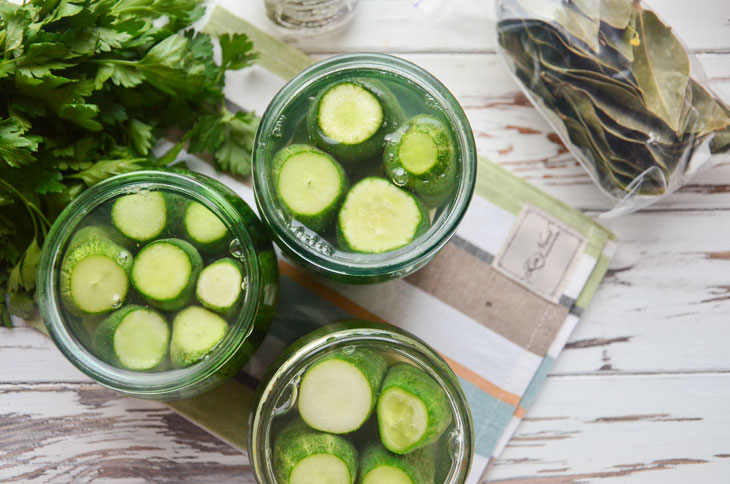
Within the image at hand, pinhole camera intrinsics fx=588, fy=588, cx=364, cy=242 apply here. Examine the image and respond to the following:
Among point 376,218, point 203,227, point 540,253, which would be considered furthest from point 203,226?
point 540,253

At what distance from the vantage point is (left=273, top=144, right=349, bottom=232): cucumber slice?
0.73 m

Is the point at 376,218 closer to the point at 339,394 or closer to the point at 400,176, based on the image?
the point at 400,176

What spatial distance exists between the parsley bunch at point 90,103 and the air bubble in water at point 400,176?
316 mm

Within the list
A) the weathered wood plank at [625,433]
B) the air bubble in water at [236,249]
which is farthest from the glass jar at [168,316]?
the weathered wood plank at [625,433]

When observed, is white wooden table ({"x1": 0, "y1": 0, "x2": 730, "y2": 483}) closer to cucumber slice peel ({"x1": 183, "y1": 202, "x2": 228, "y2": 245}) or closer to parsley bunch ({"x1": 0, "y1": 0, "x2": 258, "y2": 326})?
parsley bunch ({"x1": 0, "y1": 0, "x2": 258, "y2": 326})

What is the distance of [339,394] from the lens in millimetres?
731

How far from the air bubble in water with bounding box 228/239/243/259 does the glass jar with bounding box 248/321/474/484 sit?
149 mm

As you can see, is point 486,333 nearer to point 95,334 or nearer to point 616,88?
point 616,88

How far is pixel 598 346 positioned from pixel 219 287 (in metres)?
0.67

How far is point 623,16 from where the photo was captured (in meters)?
0.93

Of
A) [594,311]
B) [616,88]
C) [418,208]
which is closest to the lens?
[418,208]

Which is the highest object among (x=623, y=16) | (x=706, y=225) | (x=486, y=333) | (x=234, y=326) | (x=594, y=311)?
(x=623, y=16)

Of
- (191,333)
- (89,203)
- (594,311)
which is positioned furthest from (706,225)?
Result: (89,203)

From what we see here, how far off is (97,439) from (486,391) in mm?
664
